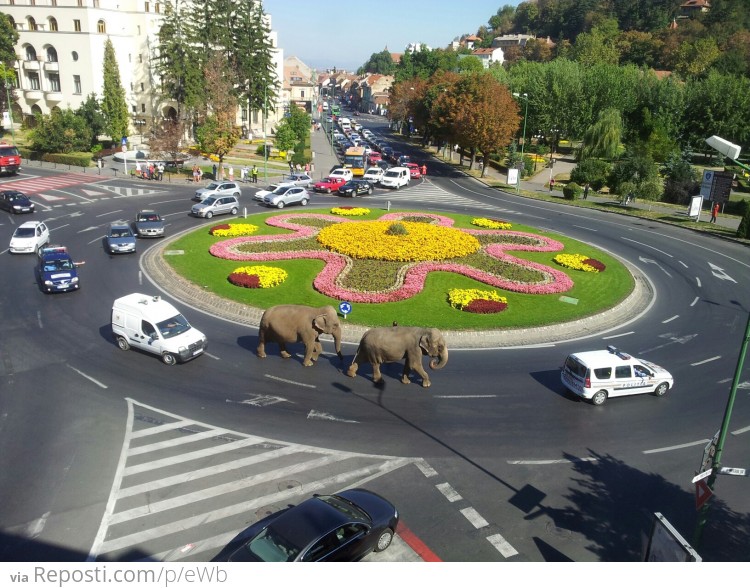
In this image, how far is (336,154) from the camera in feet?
310

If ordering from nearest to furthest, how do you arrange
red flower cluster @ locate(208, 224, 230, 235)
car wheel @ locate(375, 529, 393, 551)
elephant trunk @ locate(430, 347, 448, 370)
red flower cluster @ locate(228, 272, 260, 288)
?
car wheel @ locate(375, 529, 393, 551), elephant trunk @ locate(430, 347, 448, 370), red flower cluster @ locate(228, 272, 260, 288), red flower cluster @ locate(208, 224, 230, 235)

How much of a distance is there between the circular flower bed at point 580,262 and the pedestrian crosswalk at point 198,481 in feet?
74.8

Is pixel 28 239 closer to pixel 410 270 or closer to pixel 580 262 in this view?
pixel 410 270

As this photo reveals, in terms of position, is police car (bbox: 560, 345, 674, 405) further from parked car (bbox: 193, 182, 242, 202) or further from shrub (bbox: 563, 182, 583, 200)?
shrub (bbox: 563, 182, 583, 200)

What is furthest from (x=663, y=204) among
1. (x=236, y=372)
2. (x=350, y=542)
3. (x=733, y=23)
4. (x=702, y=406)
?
(x=733, y=23)

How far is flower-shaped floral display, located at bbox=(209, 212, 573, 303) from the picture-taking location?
102 ft

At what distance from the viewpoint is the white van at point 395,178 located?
220 ft

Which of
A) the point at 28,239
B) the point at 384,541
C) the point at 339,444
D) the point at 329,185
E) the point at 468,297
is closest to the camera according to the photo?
the point at 384,541

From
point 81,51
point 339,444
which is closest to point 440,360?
point 339,444

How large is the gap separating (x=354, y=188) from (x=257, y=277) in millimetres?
30664

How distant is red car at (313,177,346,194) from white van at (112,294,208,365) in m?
39.1

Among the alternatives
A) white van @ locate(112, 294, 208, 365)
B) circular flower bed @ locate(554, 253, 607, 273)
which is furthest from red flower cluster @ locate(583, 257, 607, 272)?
white van @ locate(112, 294, 208, 365)

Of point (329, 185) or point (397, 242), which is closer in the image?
point (397, 242)

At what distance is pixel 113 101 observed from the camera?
76.9m
